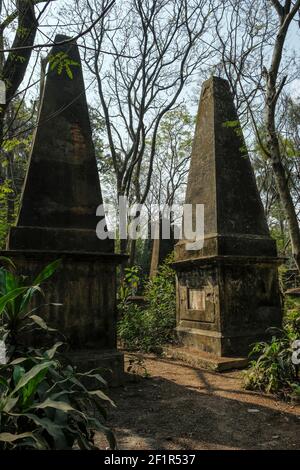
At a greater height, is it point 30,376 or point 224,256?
point 224,256

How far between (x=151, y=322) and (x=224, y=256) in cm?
305

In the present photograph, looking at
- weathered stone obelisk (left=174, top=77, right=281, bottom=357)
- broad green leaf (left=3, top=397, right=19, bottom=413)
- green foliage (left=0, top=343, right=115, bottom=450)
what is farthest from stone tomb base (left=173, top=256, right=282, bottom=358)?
broad green leaf (left=3, top=397, right=19, bottom=413)

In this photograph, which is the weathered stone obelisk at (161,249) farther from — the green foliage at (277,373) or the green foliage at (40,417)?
the green foliage at (40,417)

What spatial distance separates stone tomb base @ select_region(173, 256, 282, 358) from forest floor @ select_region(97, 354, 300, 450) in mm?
835

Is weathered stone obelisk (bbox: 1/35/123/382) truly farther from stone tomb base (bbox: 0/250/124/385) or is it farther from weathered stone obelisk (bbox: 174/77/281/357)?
weathered stone obelisk (bbox: 174/77/281/357)

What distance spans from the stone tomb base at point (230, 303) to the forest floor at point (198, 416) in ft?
2.74

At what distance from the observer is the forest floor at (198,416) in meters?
3.14

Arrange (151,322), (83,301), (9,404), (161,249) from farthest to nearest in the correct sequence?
(161,249)
(151,322)
(83,301)
(9,404)

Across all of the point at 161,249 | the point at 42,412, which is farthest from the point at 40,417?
the point at 161,249

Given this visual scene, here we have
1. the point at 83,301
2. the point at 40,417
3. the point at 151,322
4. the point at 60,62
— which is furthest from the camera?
the point at 151,322

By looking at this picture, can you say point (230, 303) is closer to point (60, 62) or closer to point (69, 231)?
point (69, 231)

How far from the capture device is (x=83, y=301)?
4938 millimetres

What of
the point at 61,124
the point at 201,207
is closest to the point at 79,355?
the point at 61,124

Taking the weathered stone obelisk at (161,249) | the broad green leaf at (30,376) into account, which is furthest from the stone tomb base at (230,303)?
the weathered stone obelisk at (161,249)
